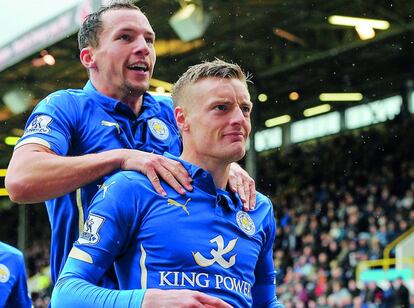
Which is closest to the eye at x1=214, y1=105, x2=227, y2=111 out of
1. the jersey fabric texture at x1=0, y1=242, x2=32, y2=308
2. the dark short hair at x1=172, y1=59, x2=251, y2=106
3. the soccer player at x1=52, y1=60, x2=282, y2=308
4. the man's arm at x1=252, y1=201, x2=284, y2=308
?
the soccer player at x1=52, y1=60, x2=282, y2=308

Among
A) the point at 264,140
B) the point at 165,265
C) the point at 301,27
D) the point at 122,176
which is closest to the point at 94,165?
the point at 122,176

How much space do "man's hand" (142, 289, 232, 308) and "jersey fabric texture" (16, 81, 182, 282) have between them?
75cm

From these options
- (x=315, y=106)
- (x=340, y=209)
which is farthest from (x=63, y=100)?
(x=315, y=106)

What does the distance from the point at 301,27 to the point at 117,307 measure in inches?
745

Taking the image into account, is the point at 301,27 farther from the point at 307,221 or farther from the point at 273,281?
the point at 273,281

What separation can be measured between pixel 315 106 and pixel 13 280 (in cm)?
2634

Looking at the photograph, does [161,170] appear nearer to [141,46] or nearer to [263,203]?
[263,203]

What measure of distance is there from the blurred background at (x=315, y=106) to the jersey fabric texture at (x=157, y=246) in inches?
431

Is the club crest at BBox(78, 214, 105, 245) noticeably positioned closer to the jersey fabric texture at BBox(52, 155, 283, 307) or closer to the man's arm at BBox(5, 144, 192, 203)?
the jersey fabric texture at BBox(52, 155, 283, 307)

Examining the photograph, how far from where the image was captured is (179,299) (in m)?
2.51

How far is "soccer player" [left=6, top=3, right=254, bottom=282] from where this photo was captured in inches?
117

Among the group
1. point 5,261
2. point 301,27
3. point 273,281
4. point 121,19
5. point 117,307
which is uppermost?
point 301,27

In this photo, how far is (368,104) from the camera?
95.5 ft

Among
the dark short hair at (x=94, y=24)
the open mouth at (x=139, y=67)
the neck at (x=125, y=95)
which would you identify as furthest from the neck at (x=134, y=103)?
the dark short hair at (x=94, y=24)
